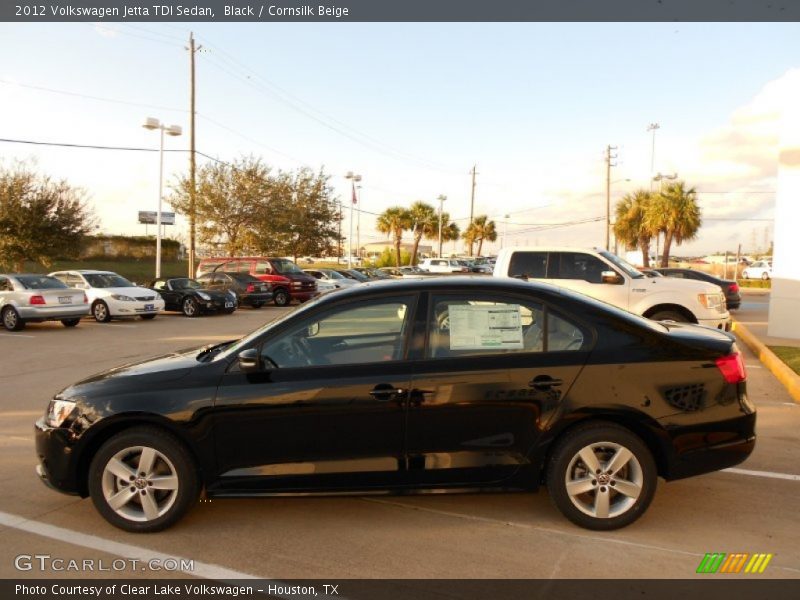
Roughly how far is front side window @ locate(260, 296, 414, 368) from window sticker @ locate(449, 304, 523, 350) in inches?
12.8

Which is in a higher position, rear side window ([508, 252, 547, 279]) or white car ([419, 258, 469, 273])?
white car ([419, 258, 469, 273])

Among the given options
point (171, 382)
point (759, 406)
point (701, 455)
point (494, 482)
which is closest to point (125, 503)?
point (171, 382)

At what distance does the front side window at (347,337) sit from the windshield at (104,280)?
16.5 meters

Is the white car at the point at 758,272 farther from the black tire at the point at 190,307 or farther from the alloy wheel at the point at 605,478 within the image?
the alloy wheel at the point at 605,478

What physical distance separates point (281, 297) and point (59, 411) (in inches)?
836

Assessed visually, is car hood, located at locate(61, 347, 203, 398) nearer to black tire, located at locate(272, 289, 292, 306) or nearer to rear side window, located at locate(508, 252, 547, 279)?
rear side window, located at locate(508, 252, 547, 279)

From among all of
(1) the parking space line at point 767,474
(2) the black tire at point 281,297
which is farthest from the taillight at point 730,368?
(2) the black tire at point 281,297

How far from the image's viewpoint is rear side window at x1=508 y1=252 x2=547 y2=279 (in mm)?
11594

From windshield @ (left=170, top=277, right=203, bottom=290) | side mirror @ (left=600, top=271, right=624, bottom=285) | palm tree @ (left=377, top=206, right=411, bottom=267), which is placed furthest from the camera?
palm tree @ (left=377, top=206, right=411, bottom=267)

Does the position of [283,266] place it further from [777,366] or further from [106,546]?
[106,546]

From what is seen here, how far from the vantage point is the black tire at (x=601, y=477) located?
4090 mm

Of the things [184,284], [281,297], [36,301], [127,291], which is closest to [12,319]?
[36,301]

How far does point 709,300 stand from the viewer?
37.0ft

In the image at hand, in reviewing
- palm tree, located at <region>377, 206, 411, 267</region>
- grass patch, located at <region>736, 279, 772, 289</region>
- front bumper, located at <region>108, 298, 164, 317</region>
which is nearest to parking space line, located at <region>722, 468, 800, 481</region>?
front bumper, located at <region>108, 298, 164, 317</region>
